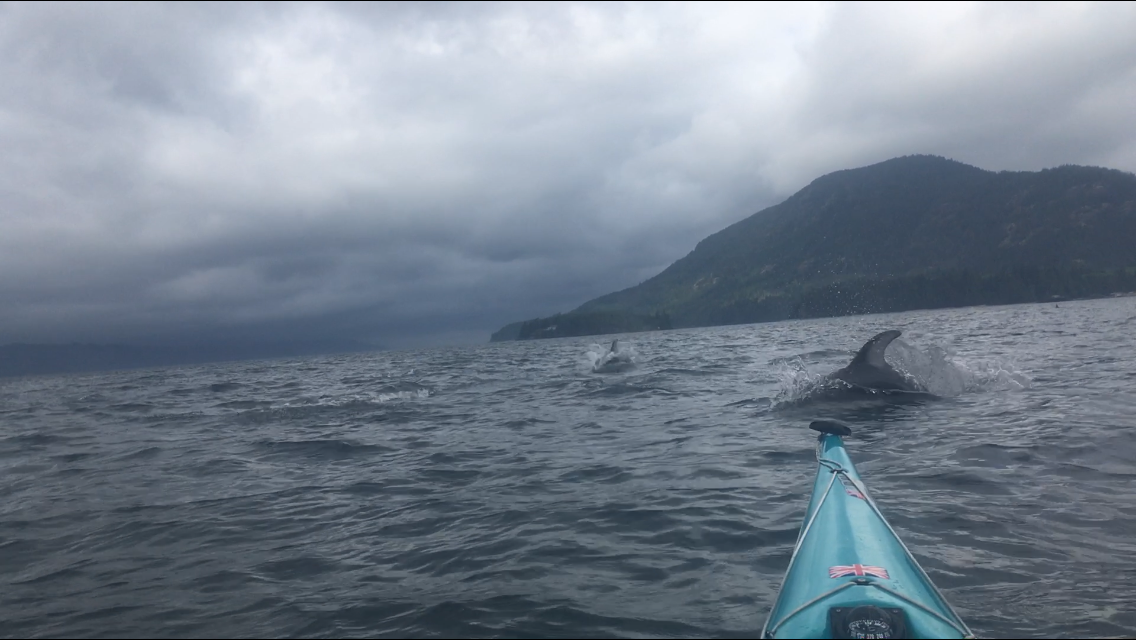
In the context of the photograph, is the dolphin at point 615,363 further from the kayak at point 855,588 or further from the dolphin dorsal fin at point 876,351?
the kayak at point 855,588

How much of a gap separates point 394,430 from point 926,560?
1190cm

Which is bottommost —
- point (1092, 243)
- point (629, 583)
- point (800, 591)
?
point (629, 583)

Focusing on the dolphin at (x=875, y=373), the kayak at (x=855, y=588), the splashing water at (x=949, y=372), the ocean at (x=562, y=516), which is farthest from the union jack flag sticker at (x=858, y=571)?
the splashing water at (x=949, y=372)

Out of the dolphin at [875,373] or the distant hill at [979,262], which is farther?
the distant hill at [979,262]

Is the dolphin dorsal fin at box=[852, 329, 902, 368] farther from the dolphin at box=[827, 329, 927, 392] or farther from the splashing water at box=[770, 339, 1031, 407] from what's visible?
the splashing water at box=[770, 339, 1031, 407]

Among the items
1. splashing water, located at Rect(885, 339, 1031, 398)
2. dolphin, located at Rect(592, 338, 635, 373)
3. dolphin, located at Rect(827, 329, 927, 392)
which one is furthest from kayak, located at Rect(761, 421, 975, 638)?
dolphin, located at Rect(592, 338, 635, 373)

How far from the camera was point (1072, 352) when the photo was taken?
21.6m

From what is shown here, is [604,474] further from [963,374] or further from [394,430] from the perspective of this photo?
[963,374]

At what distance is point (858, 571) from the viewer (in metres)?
4.56

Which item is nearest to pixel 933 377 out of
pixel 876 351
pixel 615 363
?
pixel 876 351

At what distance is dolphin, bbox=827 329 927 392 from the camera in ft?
51.0

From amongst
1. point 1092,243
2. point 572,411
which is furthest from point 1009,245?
point 572,411

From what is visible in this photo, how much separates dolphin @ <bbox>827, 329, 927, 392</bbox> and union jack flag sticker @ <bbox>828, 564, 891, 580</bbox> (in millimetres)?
11779

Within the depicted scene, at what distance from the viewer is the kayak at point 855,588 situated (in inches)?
154
